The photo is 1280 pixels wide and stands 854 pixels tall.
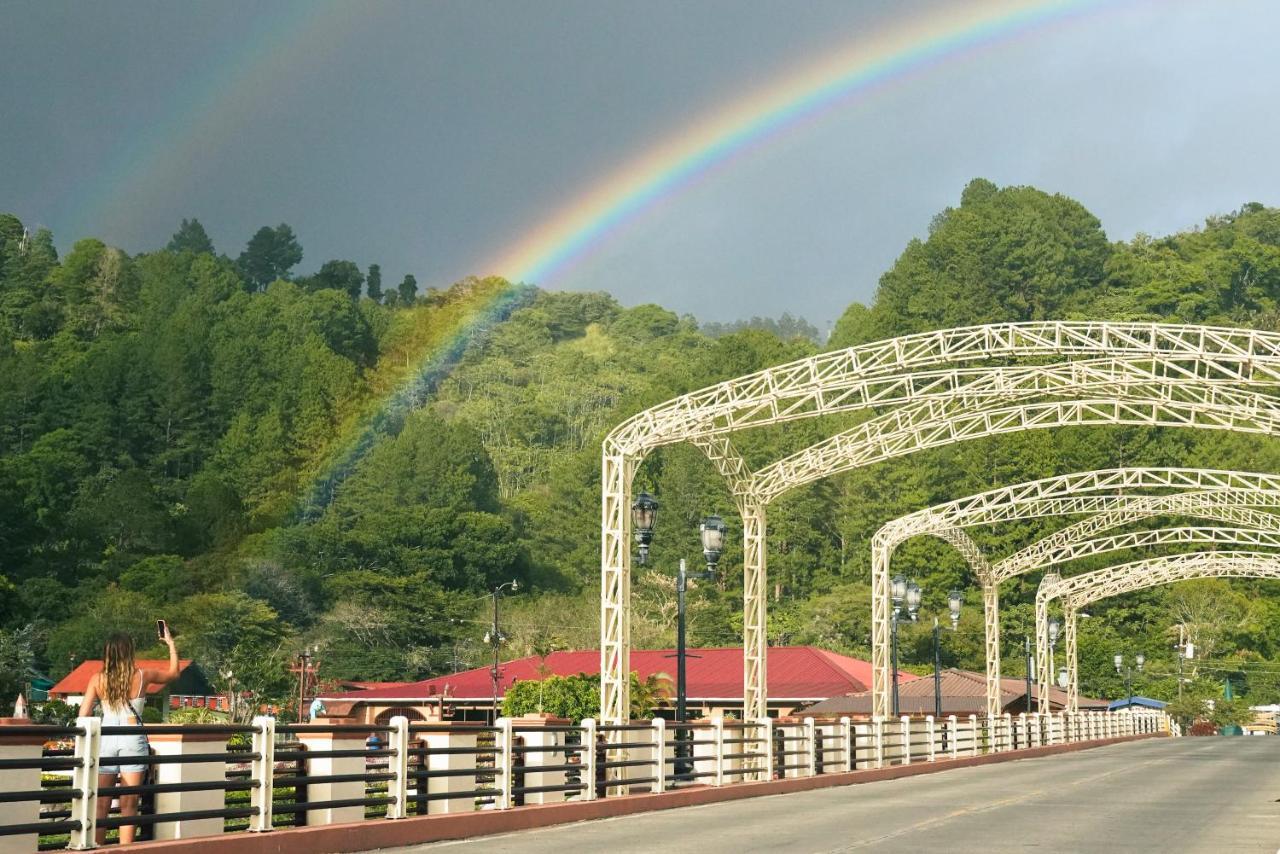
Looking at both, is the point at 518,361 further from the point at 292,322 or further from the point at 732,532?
the point at 732,532

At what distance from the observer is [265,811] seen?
12141 mm

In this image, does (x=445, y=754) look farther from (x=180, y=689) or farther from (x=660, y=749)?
(x=180, y=689)

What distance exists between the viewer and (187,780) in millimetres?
11680

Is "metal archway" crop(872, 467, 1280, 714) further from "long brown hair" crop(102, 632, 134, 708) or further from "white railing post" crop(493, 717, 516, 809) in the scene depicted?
"long brown hair" crop(102, 632, 134, 708)

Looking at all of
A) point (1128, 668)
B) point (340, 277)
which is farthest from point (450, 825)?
point (340, 277)

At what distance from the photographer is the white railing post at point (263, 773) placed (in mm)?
11992

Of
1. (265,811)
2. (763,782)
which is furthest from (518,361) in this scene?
(265,811)

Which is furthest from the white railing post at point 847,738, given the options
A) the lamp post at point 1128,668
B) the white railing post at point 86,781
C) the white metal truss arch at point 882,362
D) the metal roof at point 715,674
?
the lamp post at point 1128,668

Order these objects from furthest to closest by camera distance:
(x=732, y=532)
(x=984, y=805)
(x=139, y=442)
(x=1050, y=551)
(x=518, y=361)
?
1. (x=518, y=361)
2. (x=139, y=442)
3. (x=732, y=532)
4. (x=1050, y=551)
5. (x=984, y=805)

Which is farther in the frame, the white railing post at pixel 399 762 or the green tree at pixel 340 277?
the green tree at pixel 340 277

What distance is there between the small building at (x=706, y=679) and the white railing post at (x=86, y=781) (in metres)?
48.4

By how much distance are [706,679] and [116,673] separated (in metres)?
57.5

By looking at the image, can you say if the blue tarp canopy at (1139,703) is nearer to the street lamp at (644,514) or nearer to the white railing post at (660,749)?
the street lamp at (644,514)

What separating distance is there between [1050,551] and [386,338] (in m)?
114
